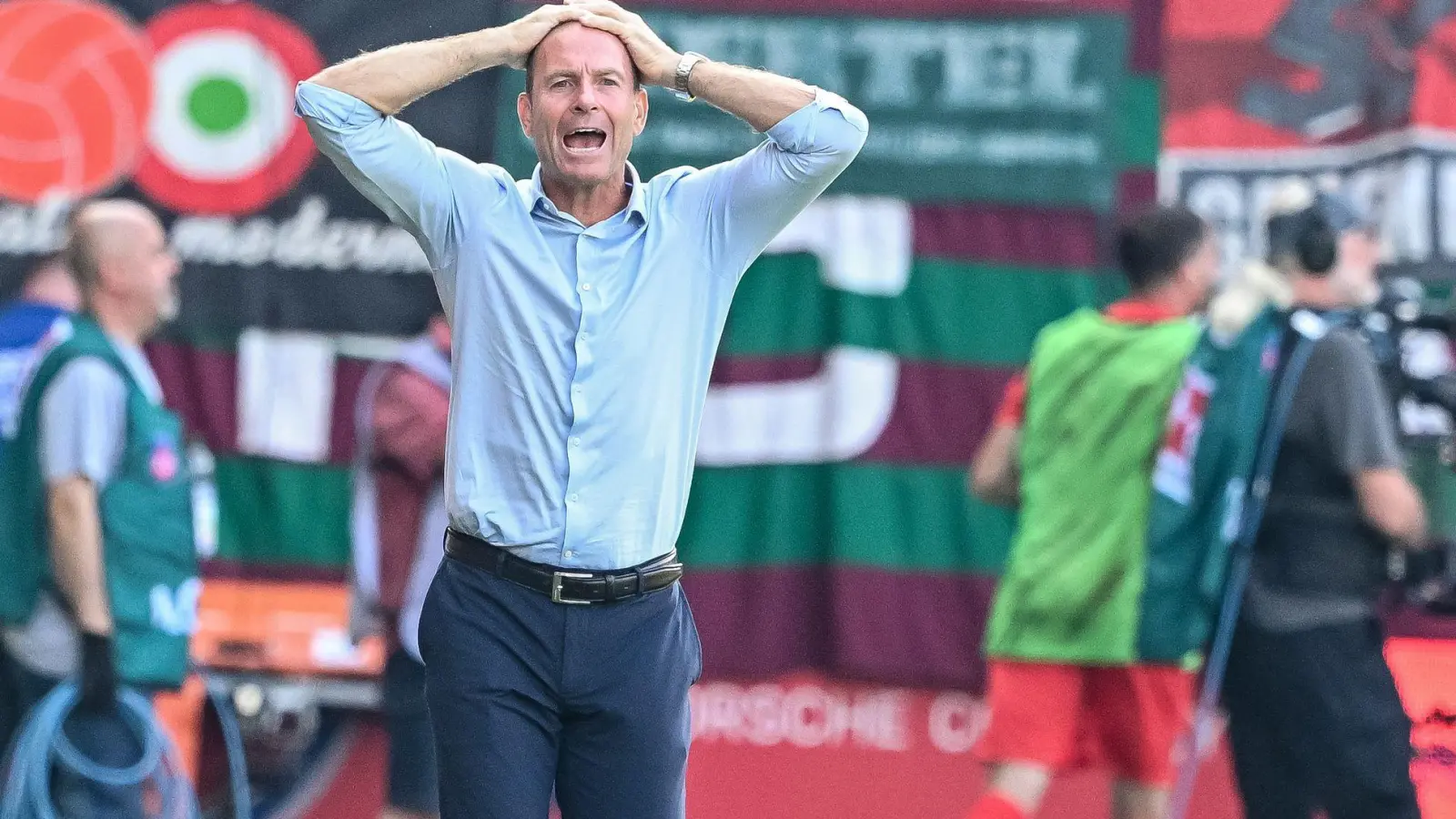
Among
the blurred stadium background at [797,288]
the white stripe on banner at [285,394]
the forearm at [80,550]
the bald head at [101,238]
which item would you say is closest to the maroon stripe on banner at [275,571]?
the blurred stadium background at [797,288]

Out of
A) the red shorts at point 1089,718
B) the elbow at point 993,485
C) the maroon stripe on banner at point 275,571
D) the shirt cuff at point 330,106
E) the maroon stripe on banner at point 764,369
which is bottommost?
the red shorts at point 1089,718

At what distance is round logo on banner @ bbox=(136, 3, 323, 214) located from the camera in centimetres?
601

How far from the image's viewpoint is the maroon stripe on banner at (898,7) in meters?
5.82

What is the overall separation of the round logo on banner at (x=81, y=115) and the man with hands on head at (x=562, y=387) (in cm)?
317

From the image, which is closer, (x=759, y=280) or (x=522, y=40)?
(x=522, y=40)

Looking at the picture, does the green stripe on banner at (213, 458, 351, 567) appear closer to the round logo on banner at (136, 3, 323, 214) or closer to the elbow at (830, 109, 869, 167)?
the round logo on banner at (136, 3, 323, 214)

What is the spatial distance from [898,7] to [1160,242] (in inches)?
52.7

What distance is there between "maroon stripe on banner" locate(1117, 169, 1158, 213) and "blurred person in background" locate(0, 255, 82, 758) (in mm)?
3162

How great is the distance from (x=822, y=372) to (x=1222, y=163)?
141 centimetres

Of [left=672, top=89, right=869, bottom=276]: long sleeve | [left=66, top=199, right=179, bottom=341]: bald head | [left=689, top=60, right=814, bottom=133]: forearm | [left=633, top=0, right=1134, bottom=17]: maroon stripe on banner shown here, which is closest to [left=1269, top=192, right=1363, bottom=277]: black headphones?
[left=633, top=0, right=1134, bottom=17]: maroon stripe on banner

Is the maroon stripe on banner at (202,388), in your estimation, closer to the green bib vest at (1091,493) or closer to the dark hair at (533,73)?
the green bib vest at (1091,493)

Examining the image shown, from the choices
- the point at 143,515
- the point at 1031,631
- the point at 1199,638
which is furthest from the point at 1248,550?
the point at 143,515

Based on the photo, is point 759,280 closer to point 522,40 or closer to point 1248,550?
point 1248,550

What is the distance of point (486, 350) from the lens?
318 centimetres
